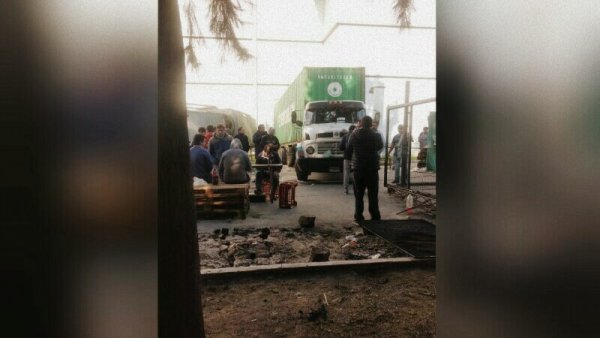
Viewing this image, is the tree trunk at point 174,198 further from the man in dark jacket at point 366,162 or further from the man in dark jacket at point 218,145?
the man in dark jacket at point 218,145

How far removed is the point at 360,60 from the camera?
85.7ft

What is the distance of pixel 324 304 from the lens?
3395 millimetres

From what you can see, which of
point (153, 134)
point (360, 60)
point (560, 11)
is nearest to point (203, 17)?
point (153, 134)

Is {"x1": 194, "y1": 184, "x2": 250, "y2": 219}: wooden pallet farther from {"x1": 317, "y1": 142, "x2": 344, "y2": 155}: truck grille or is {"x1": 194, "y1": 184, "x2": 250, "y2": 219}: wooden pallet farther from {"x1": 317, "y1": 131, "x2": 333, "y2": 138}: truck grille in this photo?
{"x1": 317, "y1": 131, "x2": 333, "y2": 138}: truck grille

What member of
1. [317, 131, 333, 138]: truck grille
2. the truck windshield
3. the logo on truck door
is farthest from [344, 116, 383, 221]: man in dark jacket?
the logo on truck door

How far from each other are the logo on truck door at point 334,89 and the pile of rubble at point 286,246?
26.3 ft

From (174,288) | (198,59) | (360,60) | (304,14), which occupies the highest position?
(304,14)

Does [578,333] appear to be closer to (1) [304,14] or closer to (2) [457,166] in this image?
(2) [457,166]

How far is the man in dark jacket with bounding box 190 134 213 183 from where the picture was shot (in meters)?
7.59

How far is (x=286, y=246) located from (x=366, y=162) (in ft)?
7.61

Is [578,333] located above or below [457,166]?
below

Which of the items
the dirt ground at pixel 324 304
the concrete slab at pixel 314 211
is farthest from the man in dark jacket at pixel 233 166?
the dirt ground at pixel 324 304

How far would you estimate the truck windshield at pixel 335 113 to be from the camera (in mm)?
12844

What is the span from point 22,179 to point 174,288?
132 centimetres
